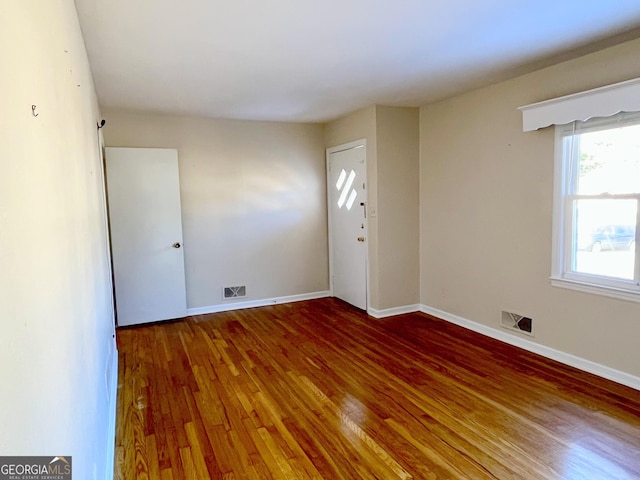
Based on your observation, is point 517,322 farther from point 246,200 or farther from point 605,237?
point 246,200

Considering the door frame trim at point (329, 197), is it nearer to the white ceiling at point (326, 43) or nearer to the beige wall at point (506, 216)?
the beige wall at point (506, 216)

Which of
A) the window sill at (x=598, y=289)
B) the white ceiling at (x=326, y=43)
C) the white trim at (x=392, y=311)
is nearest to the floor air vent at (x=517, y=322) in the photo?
the window sill at (x=598, y=289)

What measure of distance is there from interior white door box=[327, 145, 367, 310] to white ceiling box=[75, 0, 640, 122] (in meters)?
1.13

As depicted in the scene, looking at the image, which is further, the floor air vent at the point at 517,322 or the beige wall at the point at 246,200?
the beige wall at the point at 246,200

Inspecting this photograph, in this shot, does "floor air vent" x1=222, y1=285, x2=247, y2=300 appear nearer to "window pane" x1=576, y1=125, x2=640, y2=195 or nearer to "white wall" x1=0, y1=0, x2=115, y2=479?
"white wall" x1=0, y1=0, x2=115, y2=479

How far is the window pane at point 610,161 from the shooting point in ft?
9.21

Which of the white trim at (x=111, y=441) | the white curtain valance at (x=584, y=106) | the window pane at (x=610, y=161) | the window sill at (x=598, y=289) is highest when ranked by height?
the white curtain valance at (x=584, y=106)

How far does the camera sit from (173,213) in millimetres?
4605

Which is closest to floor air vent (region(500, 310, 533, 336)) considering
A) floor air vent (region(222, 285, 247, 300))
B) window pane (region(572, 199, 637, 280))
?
window pane (region(572, 199, 637, 280))

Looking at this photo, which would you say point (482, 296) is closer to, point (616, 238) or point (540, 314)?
point (540, 314)

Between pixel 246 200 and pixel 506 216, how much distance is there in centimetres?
300

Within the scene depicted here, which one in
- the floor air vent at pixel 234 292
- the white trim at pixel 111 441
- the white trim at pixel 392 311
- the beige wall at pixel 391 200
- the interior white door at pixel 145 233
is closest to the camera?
the white trim at pixel 111 441

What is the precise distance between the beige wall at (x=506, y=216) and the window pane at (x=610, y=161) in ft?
0.79

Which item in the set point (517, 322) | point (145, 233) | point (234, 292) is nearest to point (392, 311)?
point (517, 322)
